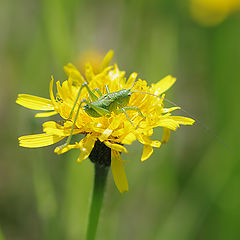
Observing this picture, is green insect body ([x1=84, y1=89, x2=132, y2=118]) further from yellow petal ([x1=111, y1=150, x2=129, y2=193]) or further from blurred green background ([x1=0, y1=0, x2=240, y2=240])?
blurred green background ([x1=0, y1=0, x2=240, y2=240])

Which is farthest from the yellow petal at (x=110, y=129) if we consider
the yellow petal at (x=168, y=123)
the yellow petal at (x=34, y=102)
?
the yellow petal at (x=34, y=102)

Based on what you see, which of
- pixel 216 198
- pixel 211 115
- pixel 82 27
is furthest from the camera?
pixel 82 27

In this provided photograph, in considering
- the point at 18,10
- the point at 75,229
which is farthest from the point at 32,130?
the point at 18,10

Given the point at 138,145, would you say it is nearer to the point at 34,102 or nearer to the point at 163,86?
the point at 163,86

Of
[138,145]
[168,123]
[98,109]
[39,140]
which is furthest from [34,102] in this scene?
[138,145]

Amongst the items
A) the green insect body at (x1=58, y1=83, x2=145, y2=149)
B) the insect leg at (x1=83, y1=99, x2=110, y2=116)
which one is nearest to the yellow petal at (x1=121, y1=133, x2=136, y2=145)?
the green insect body at (x1=58, y1=83, x2=145, y2=149)

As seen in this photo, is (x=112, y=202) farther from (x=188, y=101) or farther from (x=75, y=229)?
(x=188, y=101)
